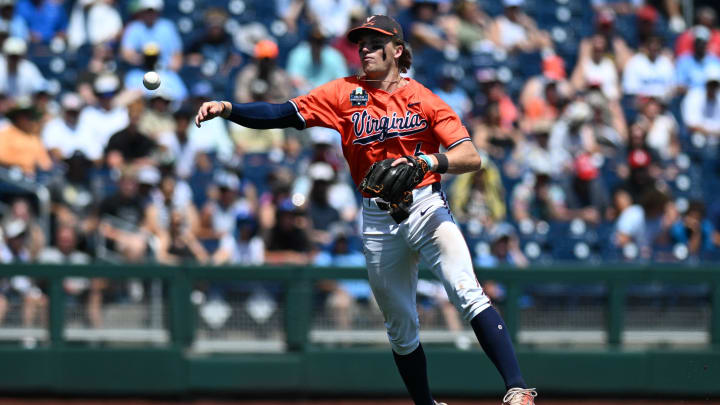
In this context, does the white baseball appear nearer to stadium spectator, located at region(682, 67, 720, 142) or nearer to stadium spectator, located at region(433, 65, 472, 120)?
stadium spectator, located at region(433, 65, 472, 120)

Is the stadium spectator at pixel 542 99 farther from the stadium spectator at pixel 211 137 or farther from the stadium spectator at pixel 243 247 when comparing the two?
the stadium spectator at pixel 243 247

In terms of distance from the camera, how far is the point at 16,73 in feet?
35.3

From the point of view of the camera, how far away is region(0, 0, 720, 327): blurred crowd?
29.9 feet

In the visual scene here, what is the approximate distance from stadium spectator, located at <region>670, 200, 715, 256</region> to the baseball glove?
17.1 ft

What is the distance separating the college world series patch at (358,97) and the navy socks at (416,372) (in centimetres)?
136

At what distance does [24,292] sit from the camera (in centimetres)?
880

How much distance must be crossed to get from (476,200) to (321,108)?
14.7 feet

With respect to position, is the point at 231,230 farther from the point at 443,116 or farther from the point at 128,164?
the point at 443,116

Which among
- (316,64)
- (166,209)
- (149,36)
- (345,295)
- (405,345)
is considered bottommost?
(345,295)

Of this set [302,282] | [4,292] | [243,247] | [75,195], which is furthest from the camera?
[75,195]

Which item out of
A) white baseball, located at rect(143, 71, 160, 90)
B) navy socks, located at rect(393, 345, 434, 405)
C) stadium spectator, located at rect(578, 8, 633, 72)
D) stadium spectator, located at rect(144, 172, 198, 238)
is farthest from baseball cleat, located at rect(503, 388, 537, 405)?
stadium spectator, located at rect(578, 8, 633, 72)

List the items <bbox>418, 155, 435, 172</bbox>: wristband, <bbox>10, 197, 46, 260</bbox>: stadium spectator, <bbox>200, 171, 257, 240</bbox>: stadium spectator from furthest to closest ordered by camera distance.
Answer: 1. <bbox>200, 171, 257, 240</bbox>: stadium spectator
2. <bbox>10, 197, 46, 260</bbox>: stadium spectator
3. <bbox>418, 155, 435, 172</bbox>: wristband

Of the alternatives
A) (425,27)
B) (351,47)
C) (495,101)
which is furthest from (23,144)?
(495,101)

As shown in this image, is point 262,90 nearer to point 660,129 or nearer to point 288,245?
point 288,245
